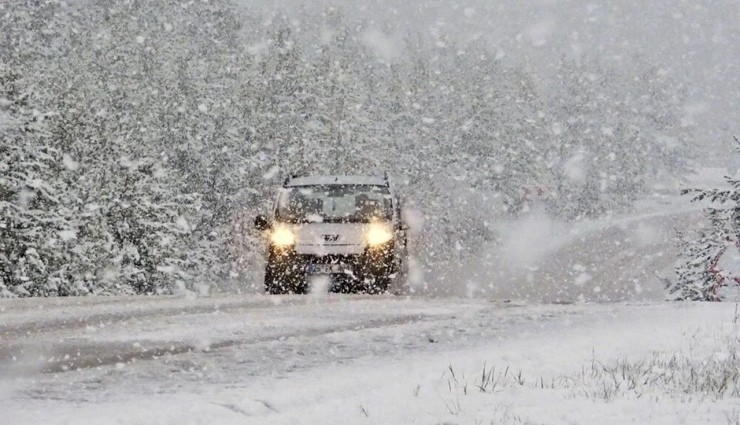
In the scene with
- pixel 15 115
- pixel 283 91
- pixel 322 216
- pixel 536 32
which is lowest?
pixel 322 216

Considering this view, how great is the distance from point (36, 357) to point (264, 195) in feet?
79.8

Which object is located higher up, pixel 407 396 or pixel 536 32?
pixel 536 32

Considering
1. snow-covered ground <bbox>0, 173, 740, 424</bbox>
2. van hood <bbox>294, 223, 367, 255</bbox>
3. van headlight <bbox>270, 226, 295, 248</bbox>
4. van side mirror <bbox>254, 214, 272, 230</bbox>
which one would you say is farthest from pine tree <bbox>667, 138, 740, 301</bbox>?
Answer: van side mirror <bbox>254, 214, 272, 230</bbox>

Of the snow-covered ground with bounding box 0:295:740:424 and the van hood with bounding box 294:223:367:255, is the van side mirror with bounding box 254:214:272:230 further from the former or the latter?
the snow-covered ground with bounding box 0:295:740:424

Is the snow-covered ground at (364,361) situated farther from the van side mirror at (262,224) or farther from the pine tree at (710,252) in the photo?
the pine tree at (710,252)

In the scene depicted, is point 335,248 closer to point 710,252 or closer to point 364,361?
point 364,361

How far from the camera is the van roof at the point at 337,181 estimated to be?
522 inches

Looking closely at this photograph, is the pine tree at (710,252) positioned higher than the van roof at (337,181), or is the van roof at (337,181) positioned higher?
the van roof at (337,181)

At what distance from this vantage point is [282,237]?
474 inches

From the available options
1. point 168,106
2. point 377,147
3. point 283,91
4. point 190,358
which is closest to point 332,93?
point 283,91

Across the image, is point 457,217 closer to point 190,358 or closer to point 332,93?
point 332,93

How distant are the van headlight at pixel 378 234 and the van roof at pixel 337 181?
1281 millimetres

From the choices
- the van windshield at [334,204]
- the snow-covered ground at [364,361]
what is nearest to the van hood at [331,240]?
the van windshield at [334,204]

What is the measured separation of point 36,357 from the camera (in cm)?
628
